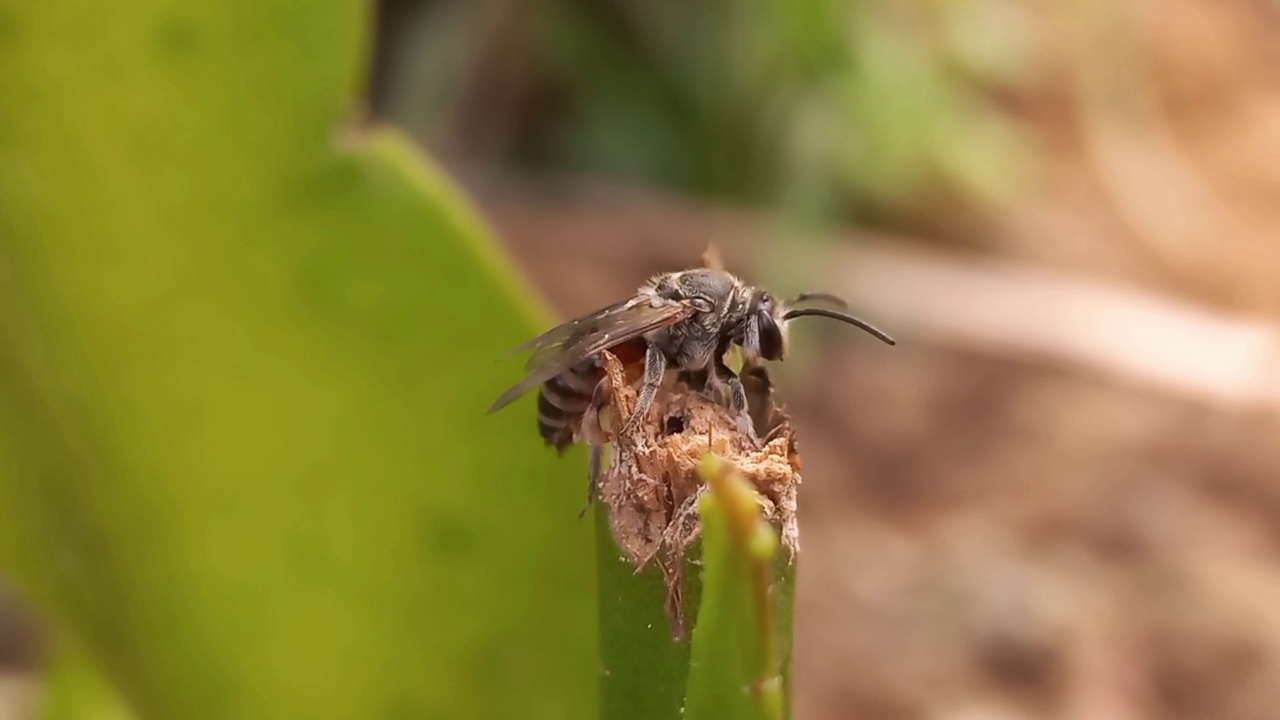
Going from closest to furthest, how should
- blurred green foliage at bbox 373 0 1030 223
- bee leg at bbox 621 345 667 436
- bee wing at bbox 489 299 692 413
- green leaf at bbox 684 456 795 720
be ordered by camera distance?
green leaf at bbox 684 456 795 720 < bee leg at bbox 621 345 667 436 < bee wing at bbox 489 299 692 413 < blurred green foliage at bbox 373 0 1030 223

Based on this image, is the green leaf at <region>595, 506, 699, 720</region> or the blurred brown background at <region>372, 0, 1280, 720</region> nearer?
the green leaf at <region>595, 506, 699, 720</region>

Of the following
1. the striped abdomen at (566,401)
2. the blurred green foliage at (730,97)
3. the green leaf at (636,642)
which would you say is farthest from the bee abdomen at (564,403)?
the blurred green foliage at (730,97)

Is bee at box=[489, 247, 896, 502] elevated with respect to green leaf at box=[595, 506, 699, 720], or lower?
elevated

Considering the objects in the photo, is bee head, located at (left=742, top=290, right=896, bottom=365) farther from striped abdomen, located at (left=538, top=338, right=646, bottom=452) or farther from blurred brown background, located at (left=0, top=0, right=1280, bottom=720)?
blurred brown background, located at (left=0, top=0, right=1280, bottom=720)

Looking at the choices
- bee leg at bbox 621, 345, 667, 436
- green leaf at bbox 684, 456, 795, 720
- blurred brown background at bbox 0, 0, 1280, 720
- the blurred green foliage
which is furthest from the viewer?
the blurred green foliage

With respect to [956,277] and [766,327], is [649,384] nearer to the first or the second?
[766,327]

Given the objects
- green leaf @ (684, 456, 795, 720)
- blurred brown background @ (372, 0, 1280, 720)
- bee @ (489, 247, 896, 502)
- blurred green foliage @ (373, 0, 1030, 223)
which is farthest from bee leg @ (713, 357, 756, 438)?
blurred green foliage @ (373, 0, 1030, 223)

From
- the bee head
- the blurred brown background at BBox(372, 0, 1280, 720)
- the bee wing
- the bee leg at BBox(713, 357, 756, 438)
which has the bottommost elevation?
the bee leg at BBox(713, 357, 756, 438)

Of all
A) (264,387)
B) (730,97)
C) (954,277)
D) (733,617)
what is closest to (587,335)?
(264,387)
